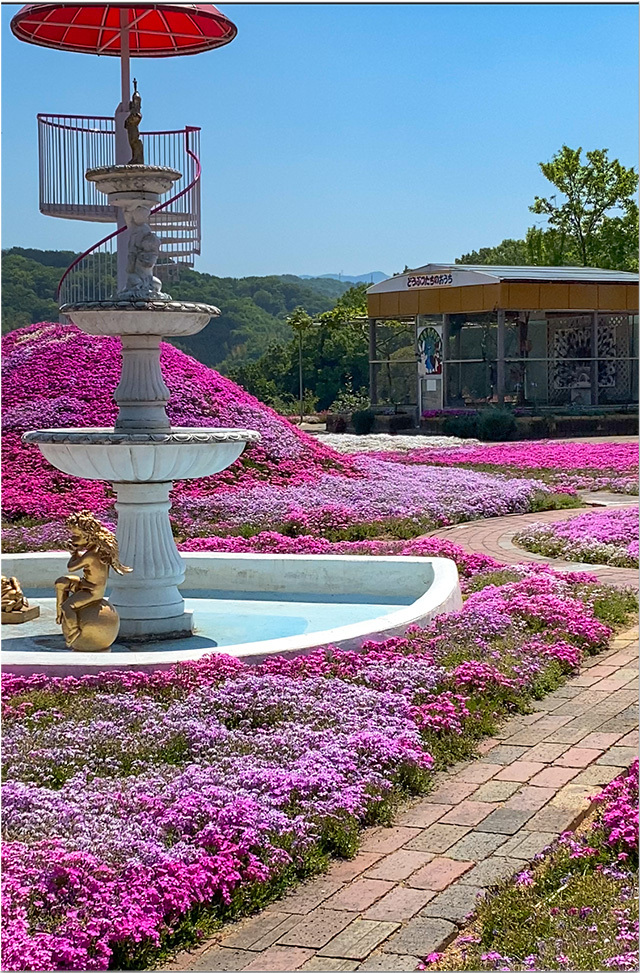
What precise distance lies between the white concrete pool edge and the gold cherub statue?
40cm

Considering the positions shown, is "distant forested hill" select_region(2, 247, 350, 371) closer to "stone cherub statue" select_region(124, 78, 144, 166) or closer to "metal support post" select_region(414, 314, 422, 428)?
"metal support post" select_region(414, 314, 422, 428)

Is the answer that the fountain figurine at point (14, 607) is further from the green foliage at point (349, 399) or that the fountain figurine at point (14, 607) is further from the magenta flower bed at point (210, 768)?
the green foliage at point (349, 399)

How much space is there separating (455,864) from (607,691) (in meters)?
2.85

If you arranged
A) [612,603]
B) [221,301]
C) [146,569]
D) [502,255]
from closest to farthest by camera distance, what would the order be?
[146,569] → [612,603] → [221,301] → [502,255]

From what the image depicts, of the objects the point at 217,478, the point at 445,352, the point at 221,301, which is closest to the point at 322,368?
the point at 221,301

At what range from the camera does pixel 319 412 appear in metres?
46.1

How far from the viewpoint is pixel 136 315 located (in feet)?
27.0

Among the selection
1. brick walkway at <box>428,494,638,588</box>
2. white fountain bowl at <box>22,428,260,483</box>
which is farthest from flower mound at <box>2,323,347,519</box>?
white fountain bowl at <box>22,428,260,483</box>

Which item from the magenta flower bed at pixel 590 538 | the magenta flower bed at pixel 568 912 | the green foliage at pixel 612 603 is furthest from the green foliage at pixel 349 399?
the magenta flower bed at pixel 568 912

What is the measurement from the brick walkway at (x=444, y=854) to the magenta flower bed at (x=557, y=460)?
11524 mm

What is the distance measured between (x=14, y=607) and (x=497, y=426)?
21.4m

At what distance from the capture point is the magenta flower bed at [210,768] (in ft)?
14.1

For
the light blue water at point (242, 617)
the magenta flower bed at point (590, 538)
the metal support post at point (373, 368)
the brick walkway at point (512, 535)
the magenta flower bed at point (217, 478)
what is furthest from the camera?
the metal support post at point (373, 368)

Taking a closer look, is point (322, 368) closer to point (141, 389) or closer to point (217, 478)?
point (217, 478)
